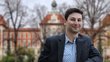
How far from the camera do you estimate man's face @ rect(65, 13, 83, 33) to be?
3.54 m

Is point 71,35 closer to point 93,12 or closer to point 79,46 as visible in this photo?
point 79,46

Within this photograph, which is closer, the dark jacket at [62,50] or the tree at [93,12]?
the dark jacket at [62,50]

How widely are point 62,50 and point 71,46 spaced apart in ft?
0.30

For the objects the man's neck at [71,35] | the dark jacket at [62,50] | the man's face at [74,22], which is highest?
the man's face at [74,22]

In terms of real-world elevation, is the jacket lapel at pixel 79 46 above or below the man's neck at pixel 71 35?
below

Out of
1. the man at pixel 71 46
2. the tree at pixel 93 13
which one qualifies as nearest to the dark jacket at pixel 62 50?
the man at pixel 71 46

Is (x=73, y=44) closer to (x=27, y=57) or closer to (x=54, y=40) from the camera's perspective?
(x=54, y=40)

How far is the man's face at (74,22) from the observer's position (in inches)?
140

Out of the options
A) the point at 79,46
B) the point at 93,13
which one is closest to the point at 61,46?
the point at 79,46

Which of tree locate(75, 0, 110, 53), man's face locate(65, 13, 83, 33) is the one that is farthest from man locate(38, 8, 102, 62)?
tree locate(75, 0, 110, 53)

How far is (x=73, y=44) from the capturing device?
11.9ft

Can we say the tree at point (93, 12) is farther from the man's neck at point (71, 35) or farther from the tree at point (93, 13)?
the man's neck at point (71, 35)

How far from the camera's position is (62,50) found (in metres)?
3.62

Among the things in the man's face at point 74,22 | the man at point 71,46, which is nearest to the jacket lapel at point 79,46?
the man at point 71,46
